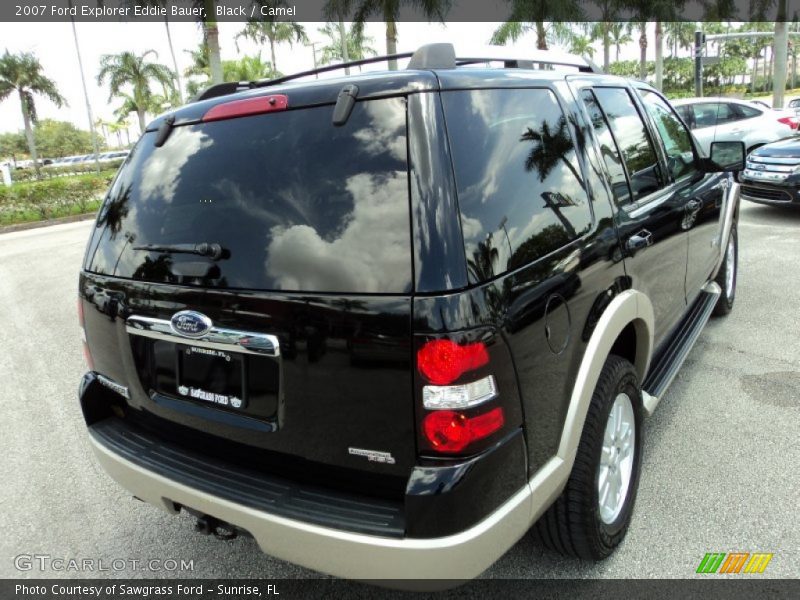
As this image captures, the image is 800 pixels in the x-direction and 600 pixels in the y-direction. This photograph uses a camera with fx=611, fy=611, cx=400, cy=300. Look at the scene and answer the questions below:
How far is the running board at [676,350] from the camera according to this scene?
295cm

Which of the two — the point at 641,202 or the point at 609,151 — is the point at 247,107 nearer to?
the point at 609,151

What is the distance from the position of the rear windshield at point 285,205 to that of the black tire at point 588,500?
1027mm

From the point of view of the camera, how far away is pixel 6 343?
19.5ft

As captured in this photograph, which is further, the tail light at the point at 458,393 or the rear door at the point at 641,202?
the rear door at the point at 641,202

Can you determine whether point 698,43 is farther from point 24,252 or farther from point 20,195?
point 20,195

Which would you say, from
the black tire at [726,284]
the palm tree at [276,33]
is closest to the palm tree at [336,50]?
the palm tree at [276,33]

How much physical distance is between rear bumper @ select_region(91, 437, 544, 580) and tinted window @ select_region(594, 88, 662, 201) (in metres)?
1.69

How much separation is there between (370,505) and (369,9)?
2482 centimetres

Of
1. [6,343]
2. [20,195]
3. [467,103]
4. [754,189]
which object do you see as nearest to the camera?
[467,103]

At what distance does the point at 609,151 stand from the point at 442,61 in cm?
103

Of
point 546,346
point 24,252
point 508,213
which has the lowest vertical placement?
point 24,252

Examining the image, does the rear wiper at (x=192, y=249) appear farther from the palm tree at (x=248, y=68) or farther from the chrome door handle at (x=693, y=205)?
the palm tree at (x=248, y=68)

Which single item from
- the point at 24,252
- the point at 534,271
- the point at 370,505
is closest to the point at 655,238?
the point at 534,271

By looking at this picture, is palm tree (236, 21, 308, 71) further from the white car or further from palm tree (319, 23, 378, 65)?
the white car
